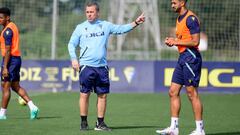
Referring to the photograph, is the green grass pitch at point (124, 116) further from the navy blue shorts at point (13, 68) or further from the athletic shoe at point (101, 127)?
the navy blue shorts at point (13, 68)

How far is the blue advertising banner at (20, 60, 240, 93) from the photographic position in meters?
21.5

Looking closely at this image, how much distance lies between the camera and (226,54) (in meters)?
23.8

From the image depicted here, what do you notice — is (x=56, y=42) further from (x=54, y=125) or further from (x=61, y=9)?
(x=54, y=125)

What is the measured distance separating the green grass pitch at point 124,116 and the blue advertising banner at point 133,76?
6.03 feet

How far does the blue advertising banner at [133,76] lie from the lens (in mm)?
21547

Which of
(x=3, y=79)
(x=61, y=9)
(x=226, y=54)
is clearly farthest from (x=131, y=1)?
(x=3, y=79)

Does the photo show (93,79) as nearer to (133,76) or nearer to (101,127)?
(101,127)

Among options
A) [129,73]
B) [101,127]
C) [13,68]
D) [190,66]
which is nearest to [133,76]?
[129,73]

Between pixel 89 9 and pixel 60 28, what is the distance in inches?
596

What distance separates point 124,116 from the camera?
44.9ft

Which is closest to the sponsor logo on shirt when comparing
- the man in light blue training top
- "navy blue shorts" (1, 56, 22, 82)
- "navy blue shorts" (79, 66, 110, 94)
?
the man in light blue training top

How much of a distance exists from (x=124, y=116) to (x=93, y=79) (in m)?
2.78

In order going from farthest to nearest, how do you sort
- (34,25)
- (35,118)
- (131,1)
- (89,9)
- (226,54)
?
1. (131,1)
2. (34,25)
3. (226,54)
4. (35,118)
5. (89,9)

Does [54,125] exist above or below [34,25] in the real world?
below
